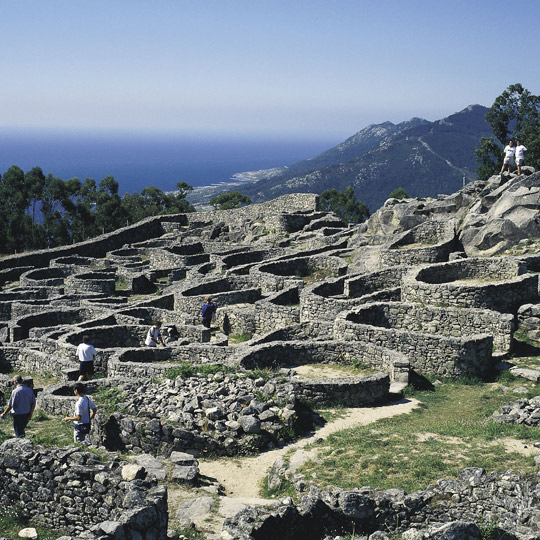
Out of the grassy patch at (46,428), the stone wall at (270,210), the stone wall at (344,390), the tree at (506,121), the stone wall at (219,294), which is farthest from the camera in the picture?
the tree at (506,121)

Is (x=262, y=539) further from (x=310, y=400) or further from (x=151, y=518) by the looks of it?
(x=310, y=400)

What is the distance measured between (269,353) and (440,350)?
5.10 m

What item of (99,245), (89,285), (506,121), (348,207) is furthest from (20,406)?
(348,207)

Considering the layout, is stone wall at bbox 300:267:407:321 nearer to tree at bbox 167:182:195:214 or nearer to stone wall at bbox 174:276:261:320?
stone wall at bbox 174:276:261:320

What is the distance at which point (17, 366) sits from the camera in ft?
89.0

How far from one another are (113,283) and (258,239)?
45.7ft

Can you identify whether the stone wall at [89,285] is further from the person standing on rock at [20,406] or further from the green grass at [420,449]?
the green grass at [420,449]

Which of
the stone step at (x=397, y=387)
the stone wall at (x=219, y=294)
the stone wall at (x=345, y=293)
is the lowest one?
the stone step at (x=397, y=387)

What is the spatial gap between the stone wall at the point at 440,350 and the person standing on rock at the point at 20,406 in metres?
10.4

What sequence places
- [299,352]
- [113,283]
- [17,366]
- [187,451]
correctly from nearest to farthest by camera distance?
[187,451] < [299,352] < [17,366] < [113,283]

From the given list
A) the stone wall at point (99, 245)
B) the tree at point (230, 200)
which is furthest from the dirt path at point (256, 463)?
the tree at point (230, 200)

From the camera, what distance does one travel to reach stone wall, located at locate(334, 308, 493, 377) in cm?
2123

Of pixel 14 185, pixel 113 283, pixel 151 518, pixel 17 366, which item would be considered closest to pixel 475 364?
pixel 151 518

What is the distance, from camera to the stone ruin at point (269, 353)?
40.6ft
